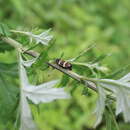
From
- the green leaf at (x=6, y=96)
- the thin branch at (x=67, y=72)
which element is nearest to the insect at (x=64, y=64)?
the thin branch at (x=67, y=72)

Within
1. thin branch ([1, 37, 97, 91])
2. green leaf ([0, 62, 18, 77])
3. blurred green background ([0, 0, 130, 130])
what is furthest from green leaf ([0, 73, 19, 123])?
blurred green background ([0, 0, 130, 130])

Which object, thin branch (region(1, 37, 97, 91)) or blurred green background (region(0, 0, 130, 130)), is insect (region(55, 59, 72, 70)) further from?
blurred green background (region(0, 0, 130, 130))

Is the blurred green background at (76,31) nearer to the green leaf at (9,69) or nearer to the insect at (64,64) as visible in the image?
the green leaf at (9,69)

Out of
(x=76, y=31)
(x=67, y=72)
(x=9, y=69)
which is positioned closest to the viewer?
(x=67, y=72)

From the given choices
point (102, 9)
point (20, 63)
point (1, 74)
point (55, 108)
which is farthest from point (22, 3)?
point (20, 63)

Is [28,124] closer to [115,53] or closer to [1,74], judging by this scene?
[1,74]

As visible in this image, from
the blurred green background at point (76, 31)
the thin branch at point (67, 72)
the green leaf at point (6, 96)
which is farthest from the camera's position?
the blurred green background at point (76, 31)

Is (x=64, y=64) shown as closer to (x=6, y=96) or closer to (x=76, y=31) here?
(x=6, y=96)

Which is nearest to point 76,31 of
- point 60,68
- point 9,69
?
point 9,69

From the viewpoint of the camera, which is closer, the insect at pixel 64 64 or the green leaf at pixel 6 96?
the insect at pixel 64 64
